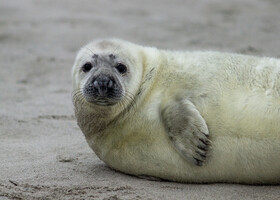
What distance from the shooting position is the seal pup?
13.3ft

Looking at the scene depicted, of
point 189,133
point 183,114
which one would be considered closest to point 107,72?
point 183,114

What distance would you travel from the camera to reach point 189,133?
4109 millimetres

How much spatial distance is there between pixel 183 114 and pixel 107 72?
61cm

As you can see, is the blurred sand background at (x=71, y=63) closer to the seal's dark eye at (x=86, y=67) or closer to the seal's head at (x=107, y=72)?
the seal's head at (x=107, y=72)

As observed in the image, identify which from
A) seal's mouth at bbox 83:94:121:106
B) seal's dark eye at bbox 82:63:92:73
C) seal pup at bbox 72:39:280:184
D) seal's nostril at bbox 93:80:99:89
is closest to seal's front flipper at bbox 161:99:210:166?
seal pup at bbox 72:39:280:184

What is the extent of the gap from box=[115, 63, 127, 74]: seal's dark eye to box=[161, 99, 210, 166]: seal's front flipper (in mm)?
552

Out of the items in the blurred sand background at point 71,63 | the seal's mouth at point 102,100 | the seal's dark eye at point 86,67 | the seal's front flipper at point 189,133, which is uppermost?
the seal's dark eye at point 86,67

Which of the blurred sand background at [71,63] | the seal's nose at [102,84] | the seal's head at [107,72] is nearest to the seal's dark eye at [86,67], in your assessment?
the seal's head at [107,72]

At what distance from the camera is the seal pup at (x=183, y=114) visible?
405 cm

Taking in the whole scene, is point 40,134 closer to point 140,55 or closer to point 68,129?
point 68,129

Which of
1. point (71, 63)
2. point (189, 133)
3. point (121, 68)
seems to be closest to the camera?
point (189, 133)

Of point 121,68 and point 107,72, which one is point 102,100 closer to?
point 107,72

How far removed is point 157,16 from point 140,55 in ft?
19.6

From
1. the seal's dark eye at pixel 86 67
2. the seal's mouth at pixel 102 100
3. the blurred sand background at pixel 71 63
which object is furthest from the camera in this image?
→ the seal's dark eye at pixel 86 67
